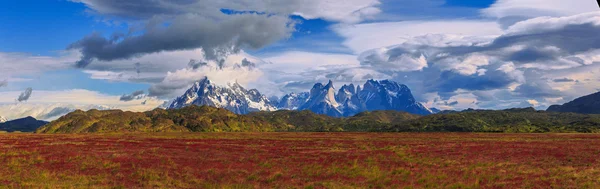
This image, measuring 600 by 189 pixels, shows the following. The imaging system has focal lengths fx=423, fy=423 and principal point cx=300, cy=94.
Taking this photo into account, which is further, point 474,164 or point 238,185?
point 474,164

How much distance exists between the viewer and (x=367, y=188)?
2686 cm

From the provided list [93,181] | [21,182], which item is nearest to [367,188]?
[93,181]

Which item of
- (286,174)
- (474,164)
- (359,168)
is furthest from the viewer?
(474,164)

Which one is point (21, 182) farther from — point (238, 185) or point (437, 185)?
point (437, 185)

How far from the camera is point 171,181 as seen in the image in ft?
95.8

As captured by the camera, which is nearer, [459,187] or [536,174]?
[459,187]

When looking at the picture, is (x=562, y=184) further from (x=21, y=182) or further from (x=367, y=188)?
(x=21, y=182)

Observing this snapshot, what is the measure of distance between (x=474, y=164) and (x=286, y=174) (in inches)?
763

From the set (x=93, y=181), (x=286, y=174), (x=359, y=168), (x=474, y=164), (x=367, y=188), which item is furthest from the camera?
(x=474, y=164)

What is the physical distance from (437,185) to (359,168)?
32.3ft

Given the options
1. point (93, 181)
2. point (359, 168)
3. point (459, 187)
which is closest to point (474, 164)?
point (359, 168)

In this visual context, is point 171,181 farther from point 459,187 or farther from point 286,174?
point 459,187

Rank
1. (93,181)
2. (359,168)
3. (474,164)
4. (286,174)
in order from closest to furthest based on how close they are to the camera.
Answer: (93,181)
(286,174)
(359,168)
(474,164)

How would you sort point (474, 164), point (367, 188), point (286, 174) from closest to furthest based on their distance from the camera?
point (367, 188) → point (286, 174) → point (474, 164)
